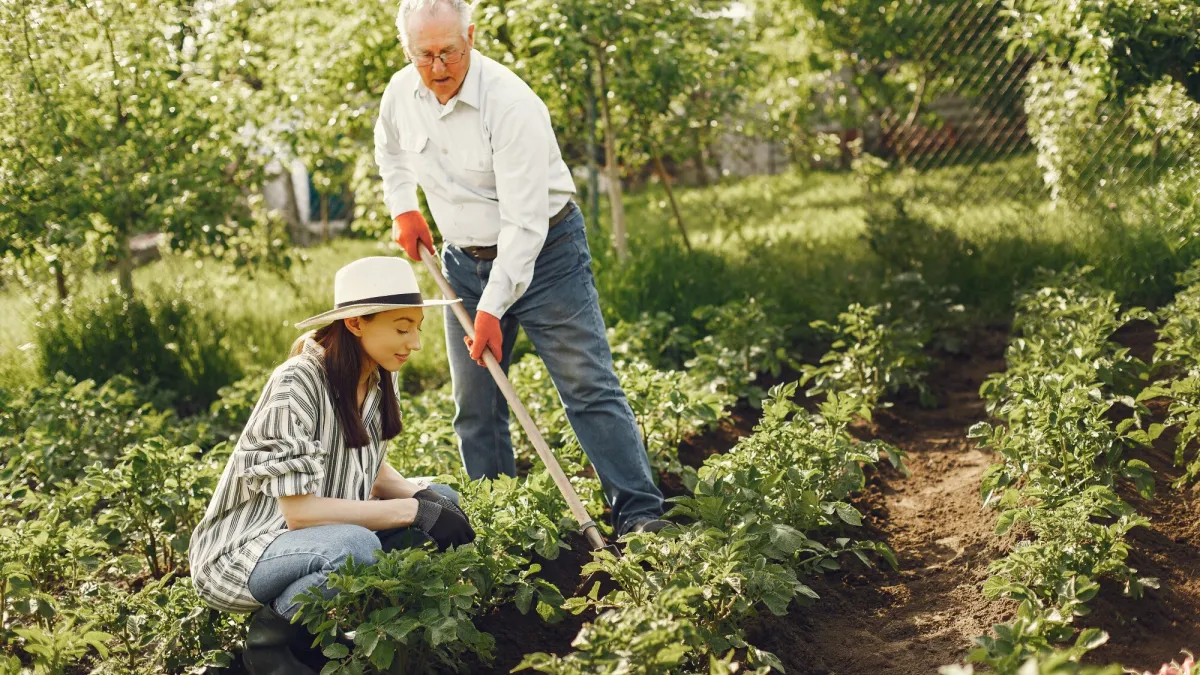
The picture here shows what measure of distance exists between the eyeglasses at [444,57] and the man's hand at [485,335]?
759 mm

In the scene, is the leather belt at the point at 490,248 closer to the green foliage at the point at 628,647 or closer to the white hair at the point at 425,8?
the white hair at the point at 425,8

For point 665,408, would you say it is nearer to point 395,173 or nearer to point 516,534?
point 516,534

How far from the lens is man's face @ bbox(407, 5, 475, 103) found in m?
3.44

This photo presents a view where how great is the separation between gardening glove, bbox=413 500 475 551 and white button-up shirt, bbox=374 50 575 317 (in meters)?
0.64

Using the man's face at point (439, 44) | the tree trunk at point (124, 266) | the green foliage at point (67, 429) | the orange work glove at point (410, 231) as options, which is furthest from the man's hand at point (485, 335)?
the tree trunk at point (124, 266)

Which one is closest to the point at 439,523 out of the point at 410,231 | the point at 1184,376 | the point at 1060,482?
the point at 410,231

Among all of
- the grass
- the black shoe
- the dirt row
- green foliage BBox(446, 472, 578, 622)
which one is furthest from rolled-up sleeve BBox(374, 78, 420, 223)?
the grass

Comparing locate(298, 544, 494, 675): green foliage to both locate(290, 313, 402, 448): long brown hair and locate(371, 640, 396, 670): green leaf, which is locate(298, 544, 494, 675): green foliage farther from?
locate(290, 313, 402, 448): long brown hair

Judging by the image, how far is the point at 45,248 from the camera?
625cm

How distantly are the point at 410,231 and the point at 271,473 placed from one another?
1360 mm

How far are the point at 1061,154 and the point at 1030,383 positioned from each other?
3410 mm

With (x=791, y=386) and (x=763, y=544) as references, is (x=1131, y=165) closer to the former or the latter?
(x=791, y=386)

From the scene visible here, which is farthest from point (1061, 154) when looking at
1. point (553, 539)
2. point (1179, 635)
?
point (553, 539)

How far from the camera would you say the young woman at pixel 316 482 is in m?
2.99
